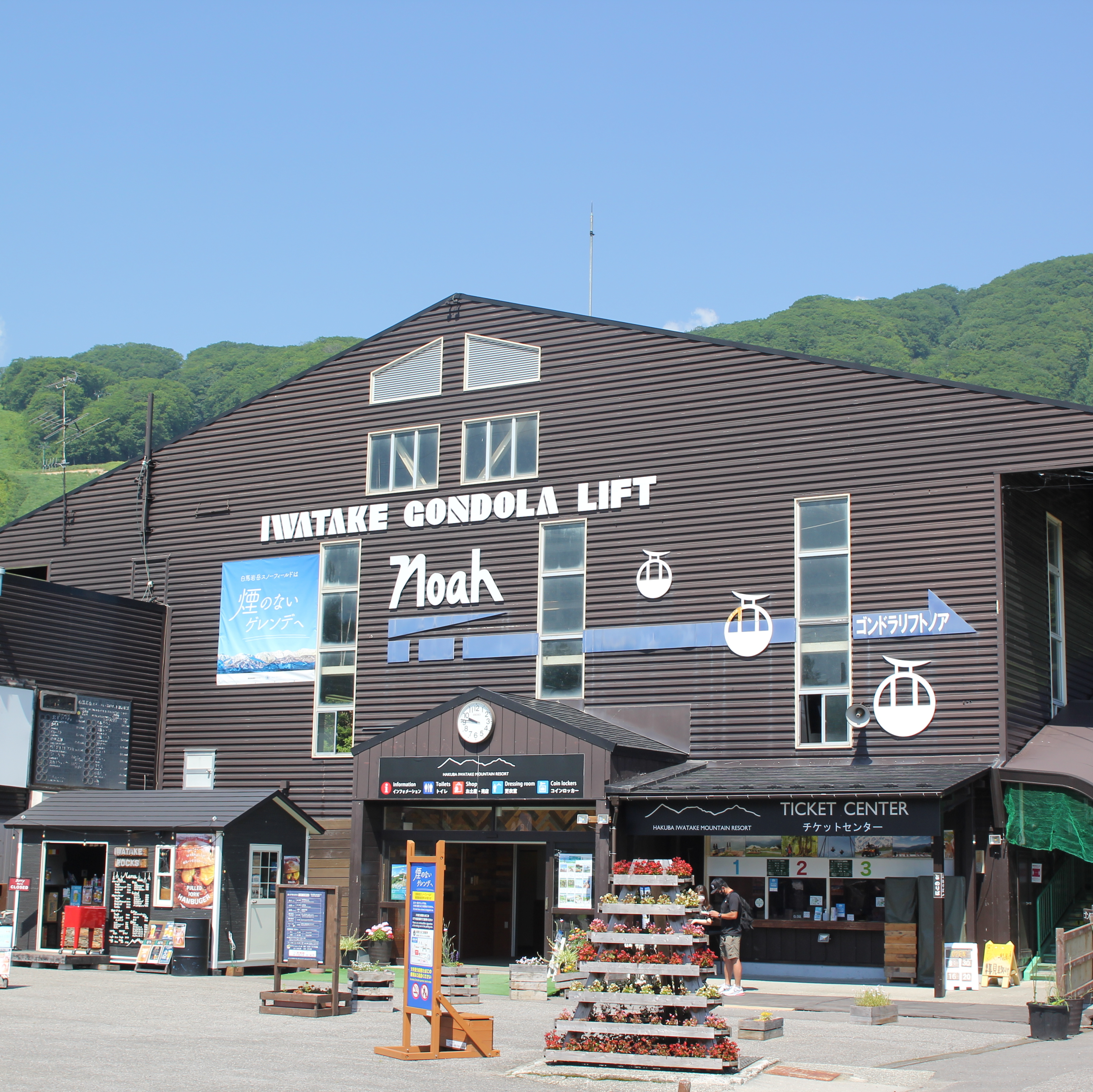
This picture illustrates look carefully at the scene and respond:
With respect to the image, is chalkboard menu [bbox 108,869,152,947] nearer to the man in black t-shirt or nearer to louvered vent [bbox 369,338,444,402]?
the man in black t-shirt

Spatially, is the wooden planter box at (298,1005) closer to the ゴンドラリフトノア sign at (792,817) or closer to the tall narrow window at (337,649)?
the ゴンドラリフトノア sign at (792,817)

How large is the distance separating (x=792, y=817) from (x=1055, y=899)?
6.11 m

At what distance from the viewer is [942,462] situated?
22.9 meters

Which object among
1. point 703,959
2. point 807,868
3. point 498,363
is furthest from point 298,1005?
point 498,363

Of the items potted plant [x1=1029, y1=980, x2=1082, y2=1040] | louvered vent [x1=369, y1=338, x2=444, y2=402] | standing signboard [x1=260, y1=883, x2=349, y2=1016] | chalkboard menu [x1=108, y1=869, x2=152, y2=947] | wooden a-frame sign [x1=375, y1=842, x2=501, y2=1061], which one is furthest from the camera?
louvered vent [x1=369, y1=338, x2=444, y2=402]

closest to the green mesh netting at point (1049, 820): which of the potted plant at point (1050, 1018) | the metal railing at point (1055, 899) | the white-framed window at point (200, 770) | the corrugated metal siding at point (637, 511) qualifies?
A: the corrugated metal siding at point (637, 511)

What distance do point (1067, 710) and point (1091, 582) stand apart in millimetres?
3485

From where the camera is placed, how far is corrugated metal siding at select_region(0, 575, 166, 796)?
2670cm

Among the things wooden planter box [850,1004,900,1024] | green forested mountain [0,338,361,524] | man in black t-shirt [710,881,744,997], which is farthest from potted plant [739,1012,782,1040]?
green forested mountain [0,338,361,524]

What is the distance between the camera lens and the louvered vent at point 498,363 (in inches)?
1072

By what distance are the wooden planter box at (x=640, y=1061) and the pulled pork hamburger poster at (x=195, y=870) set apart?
37.8 ft

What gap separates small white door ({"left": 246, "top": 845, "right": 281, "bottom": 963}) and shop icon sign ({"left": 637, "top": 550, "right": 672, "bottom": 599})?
791cm

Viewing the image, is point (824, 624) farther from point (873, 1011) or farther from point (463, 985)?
point (463, 985)

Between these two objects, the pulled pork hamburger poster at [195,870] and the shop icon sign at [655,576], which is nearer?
the pulled pork hamburger poster at [195,870]
